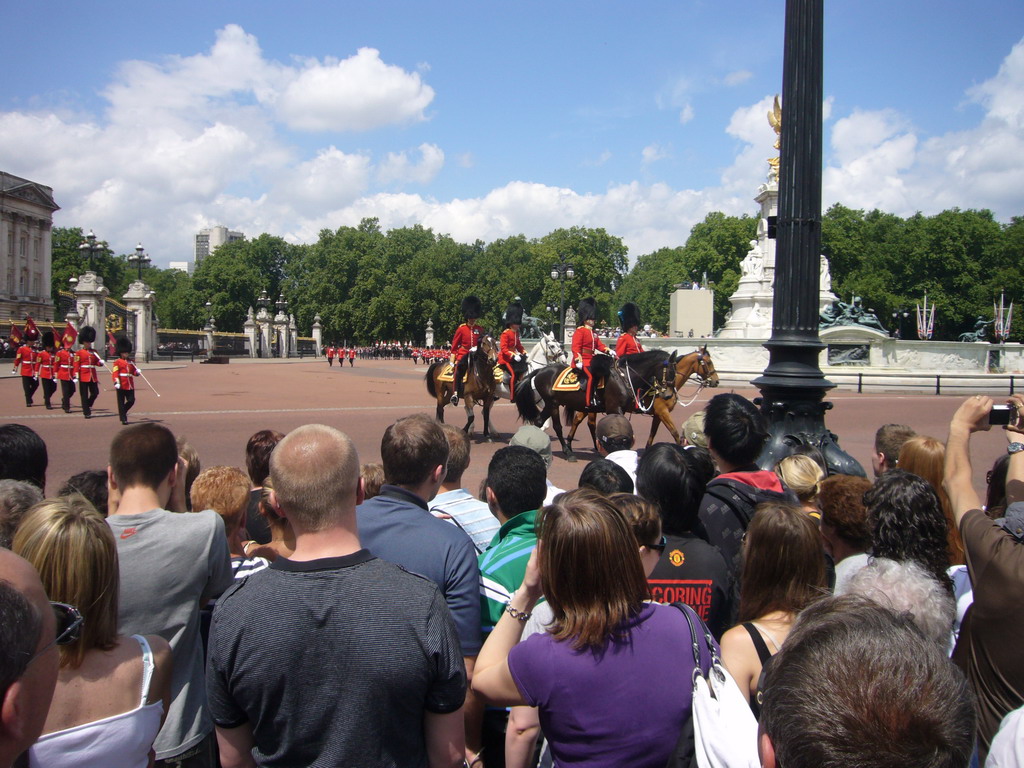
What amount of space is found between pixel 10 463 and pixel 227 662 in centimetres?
281

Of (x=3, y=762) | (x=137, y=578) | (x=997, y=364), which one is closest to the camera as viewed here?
(x=3, y=762)

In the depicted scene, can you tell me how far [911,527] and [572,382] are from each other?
395 inches

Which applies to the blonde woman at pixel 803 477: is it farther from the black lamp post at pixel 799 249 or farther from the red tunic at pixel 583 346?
the red tunic at pixel 583 346

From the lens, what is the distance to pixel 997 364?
114ft

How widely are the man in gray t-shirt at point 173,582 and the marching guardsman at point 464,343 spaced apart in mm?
11502

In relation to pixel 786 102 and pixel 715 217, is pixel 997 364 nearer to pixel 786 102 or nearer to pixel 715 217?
pixel 786 102

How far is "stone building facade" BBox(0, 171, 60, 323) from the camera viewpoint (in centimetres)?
6562

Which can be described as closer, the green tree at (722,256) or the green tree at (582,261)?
the green tree at (722,256)

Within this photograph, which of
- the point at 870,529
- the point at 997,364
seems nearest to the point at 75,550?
the point at 870,529

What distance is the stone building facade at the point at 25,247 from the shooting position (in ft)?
215

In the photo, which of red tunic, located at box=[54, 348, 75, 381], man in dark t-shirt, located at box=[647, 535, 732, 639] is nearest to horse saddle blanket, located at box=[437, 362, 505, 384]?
red tunic, located at box=[54, 348, 75, 381]

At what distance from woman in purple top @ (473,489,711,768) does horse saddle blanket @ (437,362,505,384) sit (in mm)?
12199

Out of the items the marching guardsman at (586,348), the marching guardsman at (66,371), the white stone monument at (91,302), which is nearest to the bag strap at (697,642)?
the marching guardsman at (586,348)

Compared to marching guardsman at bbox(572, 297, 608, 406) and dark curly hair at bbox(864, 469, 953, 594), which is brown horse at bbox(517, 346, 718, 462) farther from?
dark curly hair at bbox(864, 469, 953, 594)
